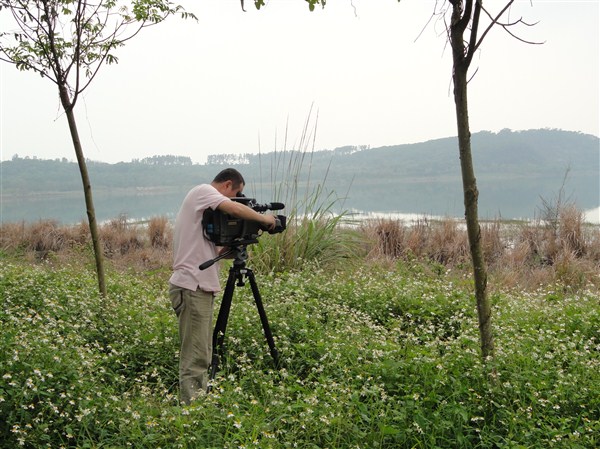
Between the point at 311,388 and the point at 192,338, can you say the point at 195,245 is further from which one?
the point at 311,388

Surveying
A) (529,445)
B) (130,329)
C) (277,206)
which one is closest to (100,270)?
(130,329)

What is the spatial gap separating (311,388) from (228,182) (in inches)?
77.9

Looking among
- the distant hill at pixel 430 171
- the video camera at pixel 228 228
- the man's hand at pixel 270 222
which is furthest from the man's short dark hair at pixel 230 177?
the distant hill at pixel 430 171

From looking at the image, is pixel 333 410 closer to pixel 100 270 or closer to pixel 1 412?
pixel 1 412

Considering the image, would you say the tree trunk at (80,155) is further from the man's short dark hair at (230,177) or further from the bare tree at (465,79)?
the bare tree at (465,79)

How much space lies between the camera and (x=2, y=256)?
1275cm

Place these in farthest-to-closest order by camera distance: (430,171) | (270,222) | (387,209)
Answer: (430,171) < (387,209) < (270,222)

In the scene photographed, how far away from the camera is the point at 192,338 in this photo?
4590mm

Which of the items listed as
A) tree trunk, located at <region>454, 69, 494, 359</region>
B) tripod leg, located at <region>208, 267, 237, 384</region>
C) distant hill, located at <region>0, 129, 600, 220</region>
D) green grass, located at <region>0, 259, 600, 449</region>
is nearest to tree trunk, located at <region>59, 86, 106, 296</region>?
green grass, located at <region>0, 259, 600, 449</region>

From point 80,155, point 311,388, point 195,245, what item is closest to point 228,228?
point 195,245

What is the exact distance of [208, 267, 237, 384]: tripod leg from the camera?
487 centimetres

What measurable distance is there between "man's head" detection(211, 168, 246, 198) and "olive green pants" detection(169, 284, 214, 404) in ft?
3.07

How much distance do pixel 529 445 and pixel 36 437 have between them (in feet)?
10.8

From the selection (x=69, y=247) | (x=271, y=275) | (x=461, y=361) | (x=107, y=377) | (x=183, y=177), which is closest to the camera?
(x=461, y=361)
